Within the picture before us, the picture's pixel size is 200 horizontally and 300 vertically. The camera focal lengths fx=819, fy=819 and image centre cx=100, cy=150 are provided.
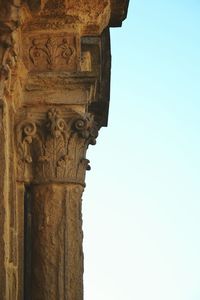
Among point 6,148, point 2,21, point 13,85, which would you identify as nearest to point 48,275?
point 6,148

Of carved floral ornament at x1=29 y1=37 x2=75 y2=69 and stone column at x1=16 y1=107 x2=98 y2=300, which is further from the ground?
carved floral ornament at x1=29 y1=37 x2=75 y2=69

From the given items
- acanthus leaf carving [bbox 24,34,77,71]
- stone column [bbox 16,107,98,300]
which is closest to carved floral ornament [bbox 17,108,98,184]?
stone column [bbox 16,107,98,300]

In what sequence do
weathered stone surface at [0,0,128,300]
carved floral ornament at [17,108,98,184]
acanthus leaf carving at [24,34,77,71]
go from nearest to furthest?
weathered stone surface at [0,0,128,300] → carved floral ornament at [17,108,98,184] → acanthus leaf carving at [24,34,77,71]

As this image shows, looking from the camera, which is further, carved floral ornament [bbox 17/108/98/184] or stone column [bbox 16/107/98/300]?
carved floral ornament [bbox 17/108/98/184]

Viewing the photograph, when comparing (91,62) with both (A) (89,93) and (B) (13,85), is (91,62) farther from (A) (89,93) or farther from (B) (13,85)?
(B) (13,85)

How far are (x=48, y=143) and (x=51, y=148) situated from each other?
0.19ft

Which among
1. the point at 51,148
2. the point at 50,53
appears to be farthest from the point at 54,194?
the point at 50,53

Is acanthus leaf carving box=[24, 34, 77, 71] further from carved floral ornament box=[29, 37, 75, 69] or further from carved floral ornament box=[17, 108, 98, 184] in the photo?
carved floral ornament box=[17, 108, 98, 184]

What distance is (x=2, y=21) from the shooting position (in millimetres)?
6969

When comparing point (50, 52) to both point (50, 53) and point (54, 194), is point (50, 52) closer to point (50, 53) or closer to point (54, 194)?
point (50, 53)

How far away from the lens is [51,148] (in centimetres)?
827

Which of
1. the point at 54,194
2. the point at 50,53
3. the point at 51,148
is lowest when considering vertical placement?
the point at 54,194

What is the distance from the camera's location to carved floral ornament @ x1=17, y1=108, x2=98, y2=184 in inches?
321

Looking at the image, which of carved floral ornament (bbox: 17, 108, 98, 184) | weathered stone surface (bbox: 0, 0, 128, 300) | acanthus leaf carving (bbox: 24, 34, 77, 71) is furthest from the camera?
acanthus leaf carving (bbox: 24, 34, 77, 71)
